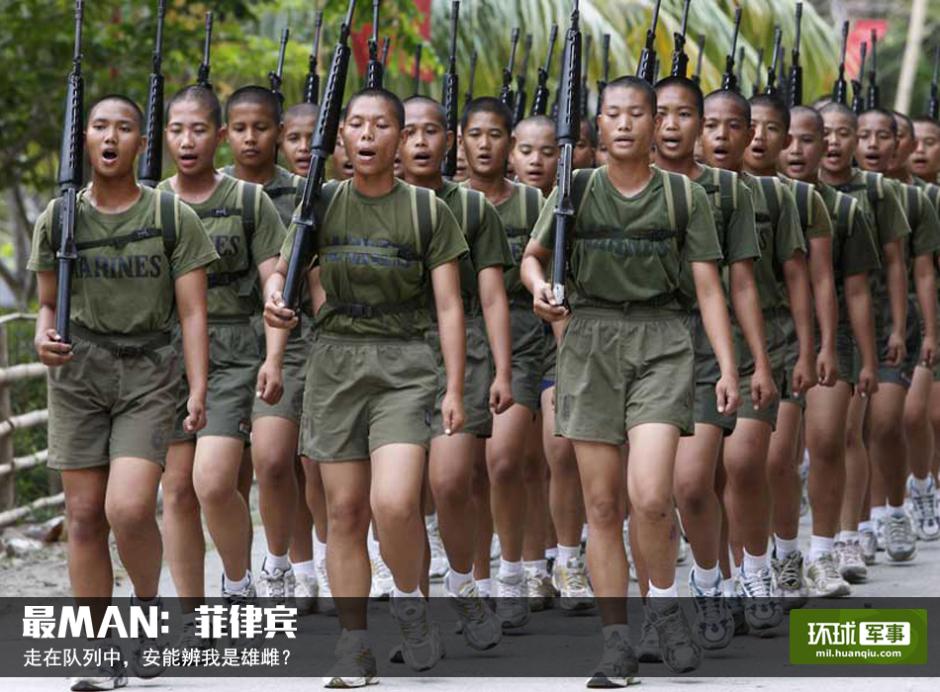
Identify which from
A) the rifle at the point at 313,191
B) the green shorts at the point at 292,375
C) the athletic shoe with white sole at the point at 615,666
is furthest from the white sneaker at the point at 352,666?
the green shorts at the point at 292,375

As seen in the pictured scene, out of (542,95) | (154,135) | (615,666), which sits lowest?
(615,666)

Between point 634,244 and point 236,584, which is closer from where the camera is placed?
point 634,244

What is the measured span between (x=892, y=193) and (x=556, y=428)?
13.2 ft

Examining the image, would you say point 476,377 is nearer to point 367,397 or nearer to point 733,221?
point 733,221

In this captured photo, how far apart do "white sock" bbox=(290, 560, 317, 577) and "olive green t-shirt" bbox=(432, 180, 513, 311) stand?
1.72 m

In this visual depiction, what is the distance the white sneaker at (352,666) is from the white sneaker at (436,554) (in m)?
3.19

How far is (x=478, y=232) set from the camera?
30.2ft

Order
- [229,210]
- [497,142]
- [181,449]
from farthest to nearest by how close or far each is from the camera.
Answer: [497,142] < [229,210] < [181,449]

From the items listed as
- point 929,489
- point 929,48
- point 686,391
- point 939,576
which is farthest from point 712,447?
→ point 929,48

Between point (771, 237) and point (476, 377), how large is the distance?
4.54 feet

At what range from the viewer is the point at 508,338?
8867mm

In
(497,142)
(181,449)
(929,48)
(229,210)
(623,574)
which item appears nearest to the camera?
(623,574)

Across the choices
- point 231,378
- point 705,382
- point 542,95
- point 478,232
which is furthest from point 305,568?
point 542,95

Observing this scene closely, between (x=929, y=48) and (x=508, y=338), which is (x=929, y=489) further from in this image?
(x=929, y=48)
